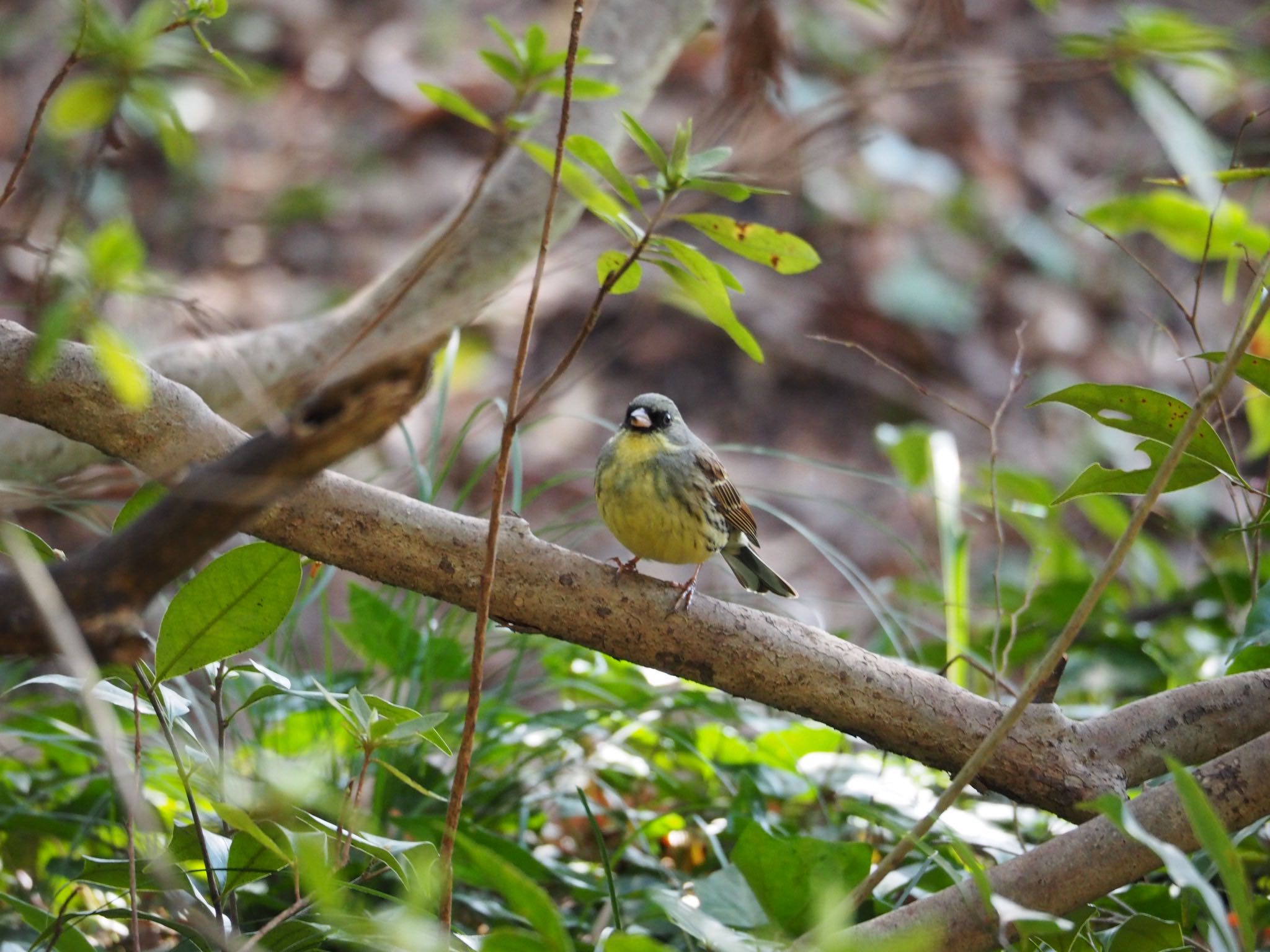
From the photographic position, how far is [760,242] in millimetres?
1833

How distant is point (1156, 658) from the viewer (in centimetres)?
327

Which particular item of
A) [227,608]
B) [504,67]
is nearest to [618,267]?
[227,608]

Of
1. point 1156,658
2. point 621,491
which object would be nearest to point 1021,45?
point 1156,658

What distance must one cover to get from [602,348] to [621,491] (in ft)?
11.4

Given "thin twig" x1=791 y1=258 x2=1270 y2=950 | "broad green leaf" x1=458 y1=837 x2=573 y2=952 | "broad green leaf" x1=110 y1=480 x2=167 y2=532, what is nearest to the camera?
"broad green leaf" x1=458 y1=837 x2=573 y2=952

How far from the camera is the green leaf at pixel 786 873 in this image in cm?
196

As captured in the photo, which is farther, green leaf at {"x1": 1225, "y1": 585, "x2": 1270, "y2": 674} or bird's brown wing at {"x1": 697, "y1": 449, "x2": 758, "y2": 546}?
bird's brown wing at {"x1": 697, "y1": 449, "x2": 758, "y2": 546}

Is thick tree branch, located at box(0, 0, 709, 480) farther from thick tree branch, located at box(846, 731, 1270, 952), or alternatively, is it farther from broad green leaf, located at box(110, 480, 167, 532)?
thick tree branch, located at box(846, 731, 1270, 952)

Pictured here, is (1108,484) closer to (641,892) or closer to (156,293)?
(641,892)

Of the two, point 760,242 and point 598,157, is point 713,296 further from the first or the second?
point 598,157

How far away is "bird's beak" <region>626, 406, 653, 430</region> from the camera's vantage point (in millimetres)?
3139

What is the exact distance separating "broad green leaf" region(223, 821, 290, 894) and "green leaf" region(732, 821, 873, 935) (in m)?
0.81

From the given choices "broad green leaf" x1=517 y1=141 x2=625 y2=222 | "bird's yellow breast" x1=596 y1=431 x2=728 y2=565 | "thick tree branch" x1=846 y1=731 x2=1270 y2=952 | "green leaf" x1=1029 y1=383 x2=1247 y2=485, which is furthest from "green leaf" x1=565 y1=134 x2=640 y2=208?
"bird's yellow breast" x1=596 y1=431 x2=728 y2=565

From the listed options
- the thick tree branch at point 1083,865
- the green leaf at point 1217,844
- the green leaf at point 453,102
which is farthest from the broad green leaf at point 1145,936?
the green leaf at point 453,102
